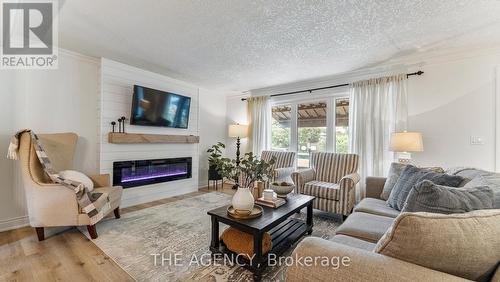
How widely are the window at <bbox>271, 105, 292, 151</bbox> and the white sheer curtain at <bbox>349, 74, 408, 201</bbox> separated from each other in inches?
53.4

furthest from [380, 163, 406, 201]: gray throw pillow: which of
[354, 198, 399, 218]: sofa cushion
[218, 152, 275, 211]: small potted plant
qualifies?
[218, 152, 275, 211]: small potted plant

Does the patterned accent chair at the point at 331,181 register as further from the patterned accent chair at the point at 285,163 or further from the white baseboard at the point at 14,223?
the white baseboard at the point at 14,223

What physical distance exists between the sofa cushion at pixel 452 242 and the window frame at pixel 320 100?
3291 mm

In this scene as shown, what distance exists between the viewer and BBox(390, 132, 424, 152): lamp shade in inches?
107

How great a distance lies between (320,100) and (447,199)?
3398 mm

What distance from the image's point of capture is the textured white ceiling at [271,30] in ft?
6.31

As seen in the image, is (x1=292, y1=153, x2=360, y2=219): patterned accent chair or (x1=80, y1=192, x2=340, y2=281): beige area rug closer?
Answer: (x1=80, y1=192, x2=340, y2=281): beige area rug

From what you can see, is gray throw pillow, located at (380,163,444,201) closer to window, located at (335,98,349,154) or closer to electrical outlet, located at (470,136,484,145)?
electrical outlet, located at (470,136,484,145)

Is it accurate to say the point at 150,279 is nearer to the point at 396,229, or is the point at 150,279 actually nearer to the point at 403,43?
the point at 396,229

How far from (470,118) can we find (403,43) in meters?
1.38

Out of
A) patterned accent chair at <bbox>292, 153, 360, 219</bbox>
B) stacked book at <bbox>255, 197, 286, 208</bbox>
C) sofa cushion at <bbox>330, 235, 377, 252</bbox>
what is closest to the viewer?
sofa cushion at <bbox>330, 235, 377, 252</bbox>

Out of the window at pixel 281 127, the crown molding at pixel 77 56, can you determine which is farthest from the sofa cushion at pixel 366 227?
the crown molding at pixel 77 56

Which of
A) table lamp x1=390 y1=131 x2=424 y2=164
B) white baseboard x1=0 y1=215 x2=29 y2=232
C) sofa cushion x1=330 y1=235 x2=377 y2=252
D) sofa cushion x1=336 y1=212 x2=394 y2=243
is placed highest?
table lamp x1=390 y1=131 x2=424 y2=164

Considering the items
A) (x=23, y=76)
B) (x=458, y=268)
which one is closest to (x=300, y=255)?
(x=458, y=268)
